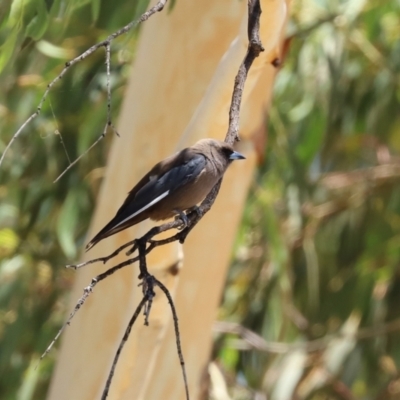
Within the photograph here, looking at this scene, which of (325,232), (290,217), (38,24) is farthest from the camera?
(325,232)

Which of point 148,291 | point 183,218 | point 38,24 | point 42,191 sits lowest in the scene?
point 148,291

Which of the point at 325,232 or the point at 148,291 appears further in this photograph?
the point at 325,232

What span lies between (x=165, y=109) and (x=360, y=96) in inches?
57.8

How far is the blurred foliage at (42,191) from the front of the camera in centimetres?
274

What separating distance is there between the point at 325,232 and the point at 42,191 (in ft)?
3.90

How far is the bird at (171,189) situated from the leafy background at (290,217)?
1.35 meters

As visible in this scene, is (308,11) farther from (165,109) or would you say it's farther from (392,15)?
(165,109)

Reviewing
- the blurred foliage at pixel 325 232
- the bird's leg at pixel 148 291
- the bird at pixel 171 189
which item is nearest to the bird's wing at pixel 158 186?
the bird at pixel 171 189

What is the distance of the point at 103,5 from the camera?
73.7 inches

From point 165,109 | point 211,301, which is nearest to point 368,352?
point 211,301

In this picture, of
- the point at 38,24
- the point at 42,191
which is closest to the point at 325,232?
the point at 42,191

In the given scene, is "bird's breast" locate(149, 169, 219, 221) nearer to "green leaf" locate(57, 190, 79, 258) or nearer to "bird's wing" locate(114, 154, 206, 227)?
"bird's wing" locate(114, 154, 206, 227)

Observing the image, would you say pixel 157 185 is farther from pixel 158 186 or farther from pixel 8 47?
pixel 8 47

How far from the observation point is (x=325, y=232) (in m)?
3.43
